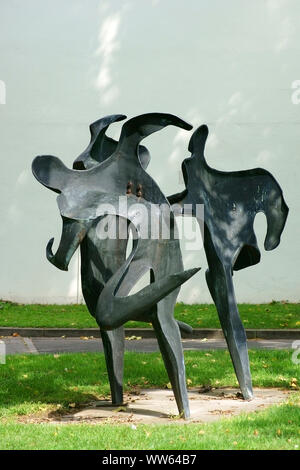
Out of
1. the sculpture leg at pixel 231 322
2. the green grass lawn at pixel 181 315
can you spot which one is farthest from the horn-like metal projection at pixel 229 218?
the green grass lawn at pixel 181 315

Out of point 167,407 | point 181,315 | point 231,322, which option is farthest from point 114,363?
point 181,315

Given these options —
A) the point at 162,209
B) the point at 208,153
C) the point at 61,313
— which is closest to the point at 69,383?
the point at 162,209

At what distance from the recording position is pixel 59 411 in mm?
7273

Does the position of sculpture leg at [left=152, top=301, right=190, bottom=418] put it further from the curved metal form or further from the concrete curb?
the concrete curb

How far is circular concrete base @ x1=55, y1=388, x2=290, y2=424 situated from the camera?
681 cm

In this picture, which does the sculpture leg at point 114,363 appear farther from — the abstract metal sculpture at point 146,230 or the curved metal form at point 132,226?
the curved metal form at point 132,226

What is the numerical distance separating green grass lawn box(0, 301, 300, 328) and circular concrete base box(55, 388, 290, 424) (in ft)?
18.0

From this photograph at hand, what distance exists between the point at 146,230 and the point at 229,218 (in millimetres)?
1443

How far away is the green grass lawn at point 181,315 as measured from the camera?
13.9m

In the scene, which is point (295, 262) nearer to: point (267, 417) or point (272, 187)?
point (272, 187)

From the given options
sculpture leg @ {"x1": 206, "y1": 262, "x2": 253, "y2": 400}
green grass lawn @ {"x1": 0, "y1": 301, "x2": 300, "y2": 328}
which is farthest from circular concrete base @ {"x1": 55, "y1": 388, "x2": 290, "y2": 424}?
green grass lawn @ {"x1": 0, "y1": 301, "x2": 300, "y2": 328}

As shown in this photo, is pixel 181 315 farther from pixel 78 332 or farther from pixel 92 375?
pixel 92 375

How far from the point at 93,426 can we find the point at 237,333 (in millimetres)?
2234

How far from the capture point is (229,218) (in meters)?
8.08
